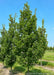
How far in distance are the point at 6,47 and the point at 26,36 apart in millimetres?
5092

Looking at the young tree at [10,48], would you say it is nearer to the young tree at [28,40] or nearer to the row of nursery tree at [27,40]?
the row of nursery tree at [27,40]

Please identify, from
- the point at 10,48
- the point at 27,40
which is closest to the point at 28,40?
the point at 27,40

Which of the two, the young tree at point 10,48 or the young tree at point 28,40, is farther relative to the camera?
the young tree at point 10,48

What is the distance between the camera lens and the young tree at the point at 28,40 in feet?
32.4

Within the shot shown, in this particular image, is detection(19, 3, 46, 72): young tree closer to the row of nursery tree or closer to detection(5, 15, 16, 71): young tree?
the row of nursery tree

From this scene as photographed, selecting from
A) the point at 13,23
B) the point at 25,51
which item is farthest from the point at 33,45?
the point at 13,23

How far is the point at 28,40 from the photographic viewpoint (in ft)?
32.6

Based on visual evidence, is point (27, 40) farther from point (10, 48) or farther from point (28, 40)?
point (10, 48)

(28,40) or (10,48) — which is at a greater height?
(28,40)

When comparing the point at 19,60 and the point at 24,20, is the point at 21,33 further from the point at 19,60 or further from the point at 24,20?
the point at 19,60

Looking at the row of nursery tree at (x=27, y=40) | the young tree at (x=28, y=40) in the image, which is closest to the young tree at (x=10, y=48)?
the row of nursery tree at (x=27, y=40)

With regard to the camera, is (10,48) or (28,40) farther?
(10,48)

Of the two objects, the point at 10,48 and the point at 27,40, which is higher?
the point at 27,40

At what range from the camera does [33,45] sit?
9.98 meters
